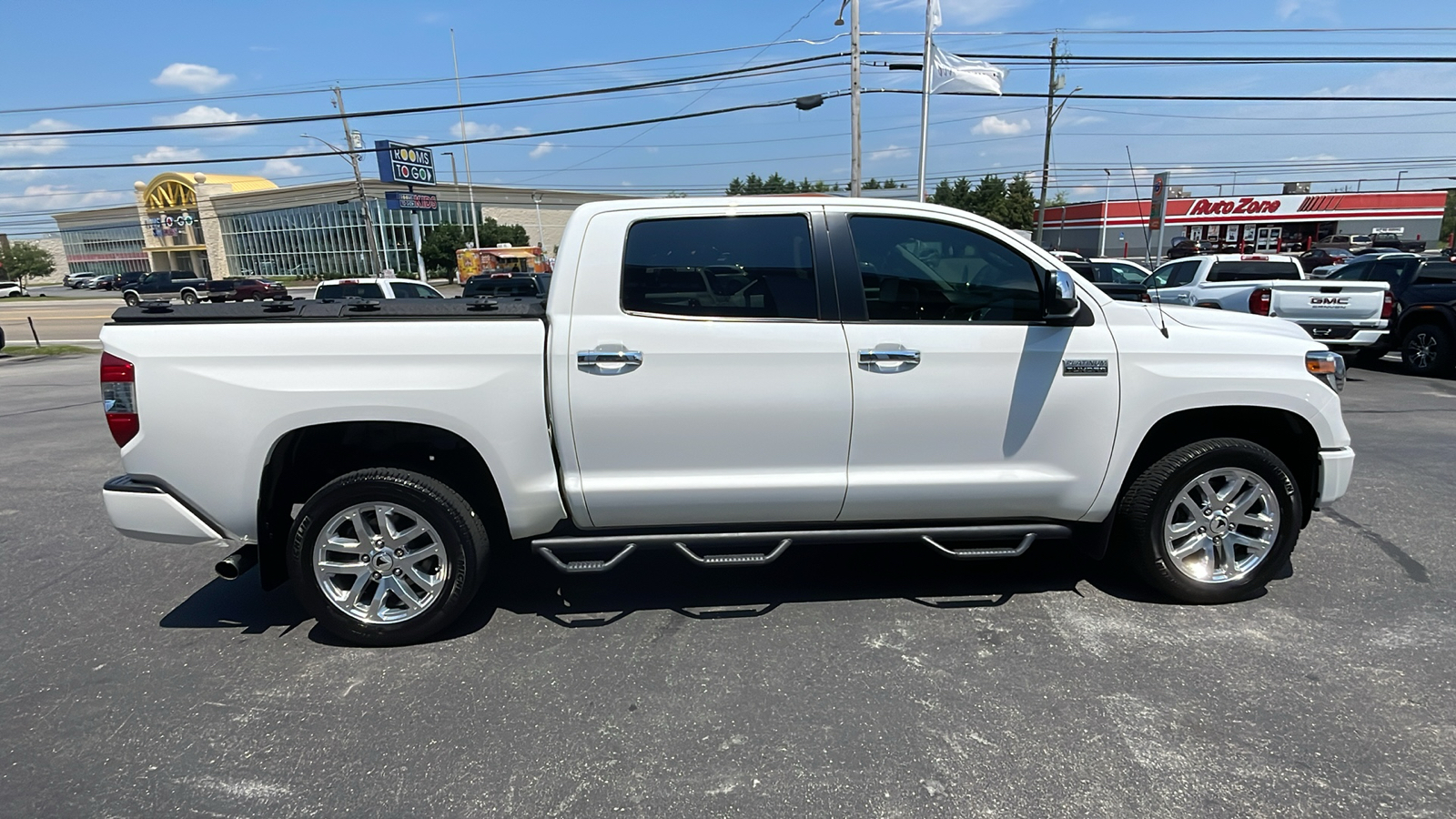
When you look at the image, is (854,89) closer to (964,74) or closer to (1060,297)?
(964,74)

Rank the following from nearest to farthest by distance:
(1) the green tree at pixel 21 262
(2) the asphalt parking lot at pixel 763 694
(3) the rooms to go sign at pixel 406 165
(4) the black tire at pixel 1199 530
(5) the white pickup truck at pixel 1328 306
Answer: (2) the asphalt parking lot at pixel 763 694 → (4) the black tire at pixel 1199 530 → (5) the white pickup truck at pixel 1328 306 → (3) the rooms to go sign at pixel 406 165 → (1) the green tree at pixel 21 262

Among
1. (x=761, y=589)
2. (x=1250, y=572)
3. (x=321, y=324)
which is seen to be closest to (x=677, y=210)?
(x=321, y=324)

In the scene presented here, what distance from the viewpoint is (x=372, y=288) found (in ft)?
51.3

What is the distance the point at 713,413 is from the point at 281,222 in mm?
81458

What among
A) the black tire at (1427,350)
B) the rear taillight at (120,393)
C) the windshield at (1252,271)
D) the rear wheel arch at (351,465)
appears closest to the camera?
the rear taillight at (120,393)

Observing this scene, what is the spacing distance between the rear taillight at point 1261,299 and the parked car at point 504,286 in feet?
47.9

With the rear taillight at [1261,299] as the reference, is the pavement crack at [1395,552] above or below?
below

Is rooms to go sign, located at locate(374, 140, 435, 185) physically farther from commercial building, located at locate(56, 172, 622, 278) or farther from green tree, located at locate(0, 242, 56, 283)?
green tree, located at locate(0, 242, 56, 283)

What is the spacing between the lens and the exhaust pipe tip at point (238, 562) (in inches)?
127

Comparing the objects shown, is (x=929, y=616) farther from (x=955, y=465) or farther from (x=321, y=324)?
(x=321, y=324)

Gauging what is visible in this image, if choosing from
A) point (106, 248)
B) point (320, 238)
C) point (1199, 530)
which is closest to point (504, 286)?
point (1199, 530)

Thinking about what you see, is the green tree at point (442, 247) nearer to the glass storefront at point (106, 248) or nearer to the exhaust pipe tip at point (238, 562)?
the glass storefront at point (106, 248)

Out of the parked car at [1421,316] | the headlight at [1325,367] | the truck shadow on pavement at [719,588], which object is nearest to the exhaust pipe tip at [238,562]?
the truck shadow on pavement at [719,588]

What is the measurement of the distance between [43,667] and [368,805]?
204cm
